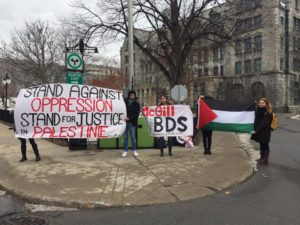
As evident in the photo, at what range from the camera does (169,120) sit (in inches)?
395

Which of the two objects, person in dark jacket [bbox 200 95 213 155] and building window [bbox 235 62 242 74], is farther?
building window [bbox 235 62 242 74]

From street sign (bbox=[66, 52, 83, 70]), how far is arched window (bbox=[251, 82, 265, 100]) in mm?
52903

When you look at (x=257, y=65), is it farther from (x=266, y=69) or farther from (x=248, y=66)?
(x=266, y=69)

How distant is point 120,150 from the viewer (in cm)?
1054

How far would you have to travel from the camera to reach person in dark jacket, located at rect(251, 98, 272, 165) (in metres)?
8.81

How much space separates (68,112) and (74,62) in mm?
2135

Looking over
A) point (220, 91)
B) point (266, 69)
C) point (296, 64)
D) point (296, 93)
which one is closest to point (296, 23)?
point (296, 64)

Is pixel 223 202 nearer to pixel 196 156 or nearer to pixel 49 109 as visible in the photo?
pixel 196 156

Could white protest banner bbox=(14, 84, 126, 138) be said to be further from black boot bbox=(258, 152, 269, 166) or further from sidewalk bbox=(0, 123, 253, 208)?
black boot bbox=(258, 152, 269, 166)

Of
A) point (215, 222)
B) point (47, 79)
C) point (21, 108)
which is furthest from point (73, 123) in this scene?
point (47, 79)

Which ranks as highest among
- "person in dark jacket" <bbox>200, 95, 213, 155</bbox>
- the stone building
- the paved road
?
the stone building

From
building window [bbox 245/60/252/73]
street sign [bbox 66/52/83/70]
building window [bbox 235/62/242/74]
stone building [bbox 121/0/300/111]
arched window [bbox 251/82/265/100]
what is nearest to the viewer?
street sign [bbox 66/52/83/70]

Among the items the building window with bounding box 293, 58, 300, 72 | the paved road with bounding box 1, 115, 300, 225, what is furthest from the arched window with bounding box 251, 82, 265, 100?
the paved road with bounding box 1, 115, 300, 225

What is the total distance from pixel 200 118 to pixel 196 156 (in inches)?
43.2
